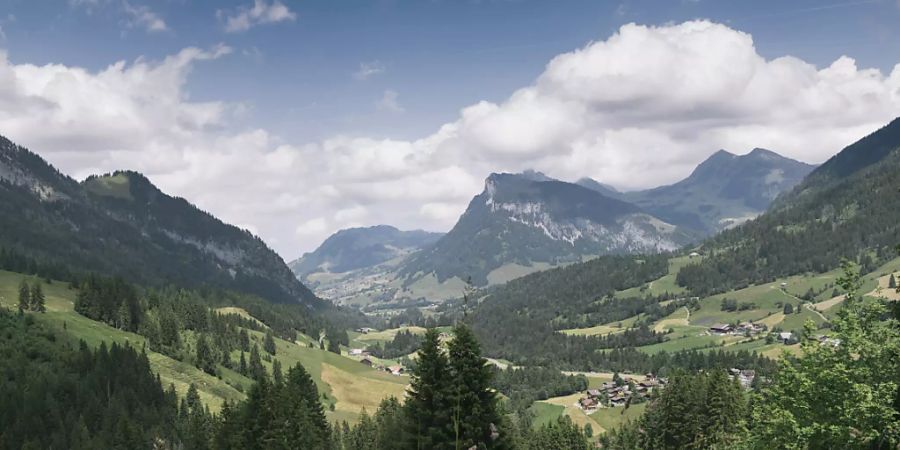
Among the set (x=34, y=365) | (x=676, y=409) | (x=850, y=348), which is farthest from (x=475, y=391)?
(x=34, y=365)

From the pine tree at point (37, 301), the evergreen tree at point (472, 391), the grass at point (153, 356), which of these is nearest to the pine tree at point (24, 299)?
the pine tree at point (37, 301)

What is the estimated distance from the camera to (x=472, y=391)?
39.5 metres

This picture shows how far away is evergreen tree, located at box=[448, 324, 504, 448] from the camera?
3862 centimetres

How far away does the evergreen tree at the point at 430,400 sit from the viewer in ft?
129

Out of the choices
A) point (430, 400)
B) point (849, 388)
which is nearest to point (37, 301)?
point (430, 400)

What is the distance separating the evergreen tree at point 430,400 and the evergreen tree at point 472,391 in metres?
0.67

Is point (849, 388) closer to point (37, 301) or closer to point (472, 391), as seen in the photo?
point (472, 391)

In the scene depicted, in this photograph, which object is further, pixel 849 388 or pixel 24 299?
pixel 24 299

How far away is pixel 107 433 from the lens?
4993 inches

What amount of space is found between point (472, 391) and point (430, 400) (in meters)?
3.18

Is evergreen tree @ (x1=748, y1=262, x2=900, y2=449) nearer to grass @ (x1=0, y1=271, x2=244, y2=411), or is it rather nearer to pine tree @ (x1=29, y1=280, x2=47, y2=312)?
grass @ (x1=0, y1=271, x2=244, y2=411)

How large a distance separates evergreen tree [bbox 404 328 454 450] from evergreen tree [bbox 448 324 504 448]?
0.67m

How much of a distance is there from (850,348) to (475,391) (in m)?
20.5

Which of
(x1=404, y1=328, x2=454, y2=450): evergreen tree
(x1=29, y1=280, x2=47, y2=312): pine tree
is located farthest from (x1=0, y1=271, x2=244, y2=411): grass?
(x1=404, y1=328, x2=454, y2=450): evergreen tree
